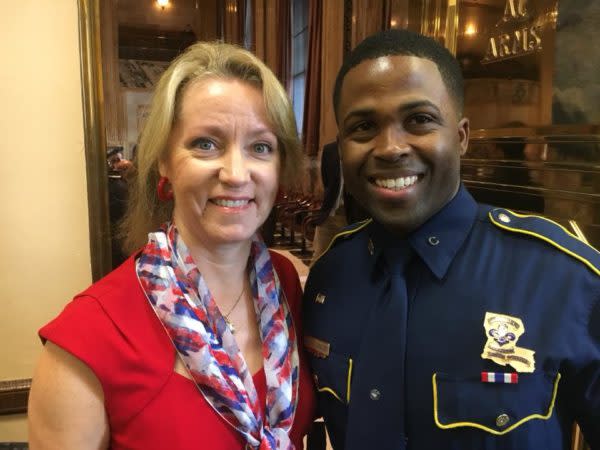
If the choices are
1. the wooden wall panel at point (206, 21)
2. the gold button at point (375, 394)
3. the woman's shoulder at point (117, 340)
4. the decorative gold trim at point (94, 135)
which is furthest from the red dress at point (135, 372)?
the wooden wall panel at point (206, 21)

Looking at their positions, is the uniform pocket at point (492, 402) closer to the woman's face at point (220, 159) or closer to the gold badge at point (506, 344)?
the gold badge at point (506, 344)

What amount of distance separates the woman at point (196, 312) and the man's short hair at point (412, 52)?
9.6 inches

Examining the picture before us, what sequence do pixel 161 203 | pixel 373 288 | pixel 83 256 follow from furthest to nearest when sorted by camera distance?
pixel 83 256
pixel 161 203
pixel 373 288

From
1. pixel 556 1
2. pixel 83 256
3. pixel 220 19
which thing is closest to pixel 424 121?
pixel 556 1

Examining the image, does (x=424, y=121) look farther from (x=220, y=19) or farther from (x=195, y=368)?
(x=220, y=19)

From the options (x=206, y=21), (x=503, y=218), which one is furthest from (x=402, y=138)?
(x=206, y=21)

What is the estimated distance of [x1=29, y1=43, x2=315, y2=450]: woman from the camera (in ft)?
3.02

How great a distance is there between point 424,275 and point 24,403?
1.83 meters

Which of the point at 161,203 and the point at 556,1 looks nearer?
the point at 161,203

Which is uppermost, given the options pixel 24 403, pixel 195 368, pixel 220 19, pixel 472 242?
pixel 220 19

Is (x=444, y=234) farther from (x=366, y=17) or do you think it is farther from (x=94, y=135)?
(x=366, y=17)

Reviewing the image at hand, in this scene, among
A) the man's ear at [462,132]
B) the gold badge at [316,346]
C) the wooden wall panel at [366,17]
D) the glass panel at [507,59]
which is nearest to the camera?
the man's ear at [462,132]

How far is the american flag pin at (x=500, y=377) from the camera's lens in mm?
862

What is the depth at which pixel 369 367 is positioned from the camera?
37.7 inches
